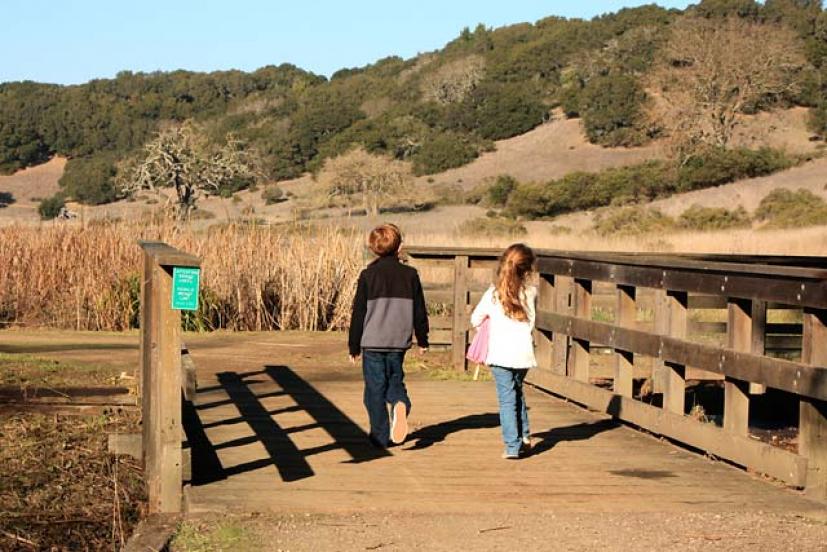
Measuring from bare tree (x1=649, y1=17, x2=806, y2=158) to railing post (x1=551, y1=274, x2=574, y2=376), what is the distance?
47013 mm

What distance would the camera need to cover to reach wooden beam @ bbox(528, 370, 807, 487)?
8.26m

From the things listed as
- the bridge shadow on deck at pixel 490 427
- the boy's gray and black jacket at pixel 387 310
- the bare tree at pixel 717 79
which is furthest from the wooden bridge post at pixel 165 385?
the bare tree at pixel 717 79

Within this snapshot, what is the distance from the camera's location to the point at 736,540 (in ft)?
23.1

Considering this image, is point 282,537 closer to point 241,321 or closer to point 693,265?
point 693,265

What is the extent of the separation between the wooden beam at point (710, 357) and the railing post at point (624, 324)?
119 mm

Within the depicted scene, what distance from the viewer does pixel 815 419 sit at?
8000mm

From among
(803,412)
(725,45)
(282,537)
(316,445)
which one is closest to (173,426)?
(282,537)

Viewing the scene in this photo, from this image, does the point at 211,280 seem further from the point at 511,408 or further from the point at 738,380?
the point at 738,380

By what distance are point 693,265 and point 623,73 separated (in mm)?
72799

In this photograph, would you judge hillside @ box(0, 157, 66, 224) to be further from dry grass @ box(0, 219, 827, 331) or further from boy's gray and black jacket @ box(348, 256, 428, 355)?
boy's gray and black jacket @ box(348, 256, 428, 355)

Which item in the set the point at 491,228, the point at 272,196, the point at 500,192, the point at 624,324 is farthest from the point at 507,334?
the point at 272,196

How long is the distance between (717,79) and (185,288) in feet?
194

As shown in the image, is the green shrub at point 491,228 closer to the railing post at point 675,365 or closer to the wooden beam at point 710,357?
the wooden beam at point 710,357

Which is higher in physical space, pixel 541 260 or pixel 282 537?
pixel 541 260
